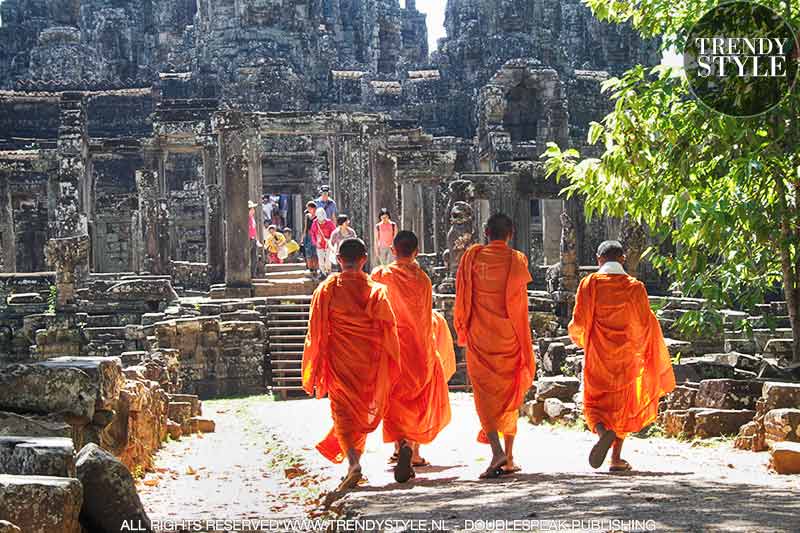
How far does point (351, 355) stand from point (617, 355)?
1803 mm

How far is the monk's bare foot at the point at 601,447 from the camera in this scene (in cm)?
805

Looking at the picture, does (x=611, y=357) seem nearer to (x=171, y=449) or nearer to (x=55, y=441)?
(x=55, y=441)

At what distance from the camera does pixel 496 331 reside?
8352 mm

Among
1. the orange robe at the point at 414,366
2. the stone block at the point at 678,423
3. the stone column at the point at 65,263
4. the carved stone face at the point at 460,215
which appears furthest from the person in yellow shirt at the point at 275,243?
the orange robe at the point at 414,366

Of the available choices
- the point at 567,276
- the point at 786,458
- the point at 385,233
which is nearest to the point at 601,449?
the point at 786,458

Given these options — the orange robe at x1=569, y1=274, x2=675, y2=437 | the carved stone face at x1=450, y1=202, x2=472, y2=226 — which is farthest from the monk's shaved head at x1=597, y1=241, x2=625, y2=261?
the carved stone face at x1=450, y1=202, x2=472, y2=226

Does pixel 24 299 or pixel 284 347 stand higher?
pixel 24 299

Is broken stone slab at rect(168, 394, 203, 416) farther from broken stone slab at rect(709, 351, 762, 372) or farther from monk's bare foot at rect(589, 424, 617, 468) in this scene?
monk's bare foot at rect(589, 424, 617, 468)

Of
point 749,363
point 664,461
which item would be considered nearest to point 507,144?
point 749,363

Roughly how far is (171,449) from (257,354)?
6.12m

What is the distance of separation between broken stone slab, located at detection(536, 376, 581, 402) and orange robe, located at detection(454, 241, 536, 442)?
3.72 metres

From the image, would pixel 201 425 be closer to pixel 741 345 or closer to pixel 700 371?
pixel 700 371

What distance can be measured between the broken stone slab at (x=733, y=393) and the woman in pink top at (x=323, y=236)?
977 cm

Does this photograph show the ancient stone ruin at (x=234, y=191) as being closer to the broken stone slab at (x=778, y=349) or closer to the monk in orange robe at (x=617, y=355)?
the broken stone slab at (x=778, y=349)
